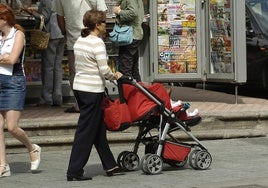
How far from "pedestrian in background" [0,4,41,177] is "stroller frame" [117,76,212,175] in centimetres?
122

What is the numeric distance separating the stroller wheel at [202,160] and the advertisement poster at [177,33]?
433 cm

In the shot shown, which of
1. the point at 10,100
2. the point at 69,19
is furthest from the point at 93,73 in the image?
the point at 69,19

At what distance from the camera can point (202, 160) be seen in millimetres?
9398

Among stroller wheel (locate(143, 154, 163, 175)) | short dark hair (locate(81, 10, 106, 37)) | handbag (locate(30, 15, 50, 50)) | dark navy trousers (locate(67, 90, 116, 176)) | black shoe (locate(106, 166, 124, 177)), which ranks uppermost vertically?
short dark hair (locate(81, 10, 106, 37))

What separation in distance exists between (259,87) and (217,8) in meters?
2.22

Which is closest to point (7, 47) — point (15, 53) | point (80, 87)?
point (15, 53)

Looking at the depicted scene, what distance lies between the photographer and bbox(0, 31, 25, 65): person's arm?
29.3ft

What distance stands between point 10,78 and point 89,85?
0.91 metres

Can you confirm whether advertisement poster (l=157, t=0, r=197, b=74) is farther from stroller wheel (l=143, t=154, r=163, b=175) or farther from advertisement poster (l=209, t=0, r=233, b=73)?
stroller wheel (l=143, t=154, r=163, b=175)

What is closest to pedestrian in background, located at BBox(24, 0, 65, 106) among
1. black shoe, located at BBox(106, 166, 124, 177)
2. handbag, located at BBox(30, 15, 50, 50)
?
handbag, located at BBox(30, 15, 50, 50)

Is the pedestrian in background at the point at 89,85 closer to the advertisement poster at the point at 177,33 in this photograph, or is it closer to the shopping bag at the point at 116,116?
the shopping bag at the point at 116,116

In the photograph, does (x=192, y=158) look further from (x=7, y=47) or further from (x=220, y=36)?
(x=220, y=36)

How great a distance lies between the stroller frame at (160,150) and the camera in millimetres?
9078

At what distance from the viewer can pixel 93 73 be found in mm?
8875
